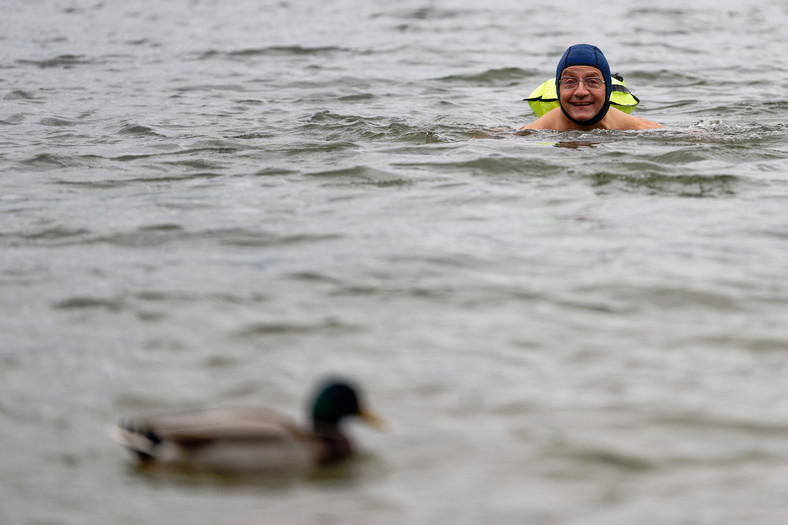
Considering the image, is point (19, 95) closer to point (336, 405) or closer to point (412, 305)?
point (412, 305)

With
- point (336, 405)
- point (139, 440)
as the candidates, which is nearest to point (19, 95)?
point (139, 440)

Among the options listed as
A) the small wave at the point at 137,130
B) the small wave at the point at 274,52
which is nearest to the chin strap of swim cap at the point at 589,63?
the small wave at the point at 137,130

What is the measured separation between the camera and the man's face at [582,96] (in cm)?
1118

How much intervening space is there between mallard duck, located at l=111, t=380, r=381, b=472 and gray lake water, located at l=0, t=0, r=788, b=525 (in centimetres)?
10

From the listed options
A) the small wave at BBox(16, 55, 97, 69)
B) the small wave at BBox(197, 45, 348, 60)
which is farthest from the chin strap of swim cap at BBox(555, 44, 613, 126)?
the small wave at BBox(16, 55, 97, 69)

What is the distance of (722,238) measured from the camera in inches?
292

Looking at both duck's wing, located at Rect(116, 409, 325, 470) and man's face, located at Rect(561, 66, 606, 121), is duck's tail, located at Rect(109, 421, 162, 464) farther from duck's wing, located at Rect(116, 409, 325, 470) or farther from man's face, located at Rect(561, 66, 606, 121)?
man's face, located at Rect(561, 66, 606, 121)

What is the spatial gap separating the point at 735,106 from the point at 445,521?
11223 millimetres

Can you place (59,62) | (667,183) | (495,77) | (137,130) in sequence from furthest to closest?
(59,62) → (495,77) → (137,130) → (667,183)

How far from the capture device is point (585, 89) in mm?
11195

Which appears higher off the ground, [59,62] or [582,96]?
[59,62]

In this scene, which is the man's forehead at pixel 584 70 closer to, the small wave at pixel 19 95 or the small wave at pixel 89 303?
the small wave at pixel 89 303

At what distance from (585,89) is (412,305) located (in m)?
5.82

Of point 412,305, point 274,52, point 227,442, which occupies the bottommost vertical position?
point 227,442
